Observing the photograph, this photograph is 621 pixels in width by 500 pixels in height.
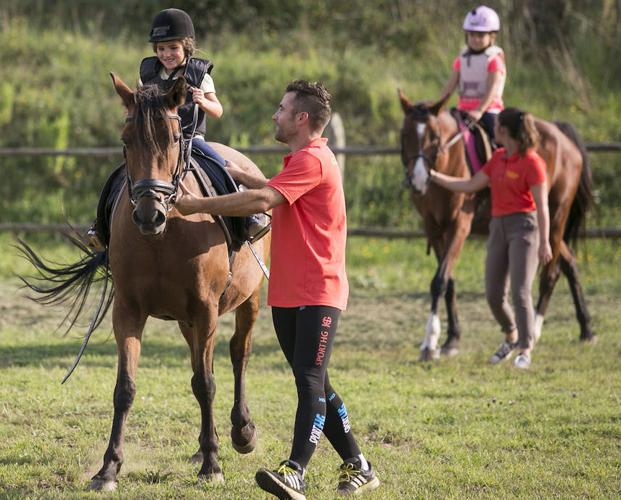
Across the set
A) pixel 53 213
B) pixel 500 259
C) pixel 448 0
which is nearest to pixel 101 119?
pixel 53 213

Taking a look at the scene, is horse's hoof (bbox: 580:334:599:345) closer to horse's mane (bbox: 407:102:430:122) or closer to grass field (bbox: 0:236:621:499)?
grass field (bbox: 0:236:621:499)

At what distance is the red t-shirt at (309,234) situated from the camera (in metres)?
4.75

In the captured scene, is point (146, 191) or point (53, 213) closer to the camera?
point (146, 191)

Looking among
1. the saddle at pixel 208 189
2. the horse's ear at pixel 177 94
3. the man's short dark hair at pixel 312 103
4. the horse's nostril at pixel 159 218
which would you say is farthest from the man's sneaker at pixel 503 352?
the horse's nostril at pixel 159 218

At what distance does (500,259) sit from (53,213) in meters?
8.30

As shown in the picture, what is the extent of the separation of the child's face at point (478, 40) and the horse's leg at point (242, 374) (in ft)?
14.7

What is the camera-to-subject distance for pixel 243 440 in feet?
19.1

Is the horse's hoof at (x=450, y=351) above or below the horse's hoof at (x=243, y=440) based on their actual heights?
below

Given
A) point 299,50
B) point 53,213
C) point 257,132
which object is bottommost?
point 53,213

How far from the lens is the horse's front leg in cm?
534

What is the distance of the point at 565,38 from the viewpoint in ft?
60.7

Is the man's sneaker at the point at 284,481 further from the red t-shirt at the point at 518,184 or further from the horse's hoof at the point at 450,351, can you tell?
the horse's hoof at the point at 450,351

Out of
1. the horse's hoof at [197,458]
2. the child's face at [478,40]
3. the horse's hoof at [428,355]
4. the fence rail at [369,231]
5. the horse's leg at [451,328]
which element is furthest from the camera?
the fence rail at [369,231]

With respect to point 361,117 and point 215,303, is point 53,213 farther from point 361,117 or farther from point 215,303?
point 215,303
